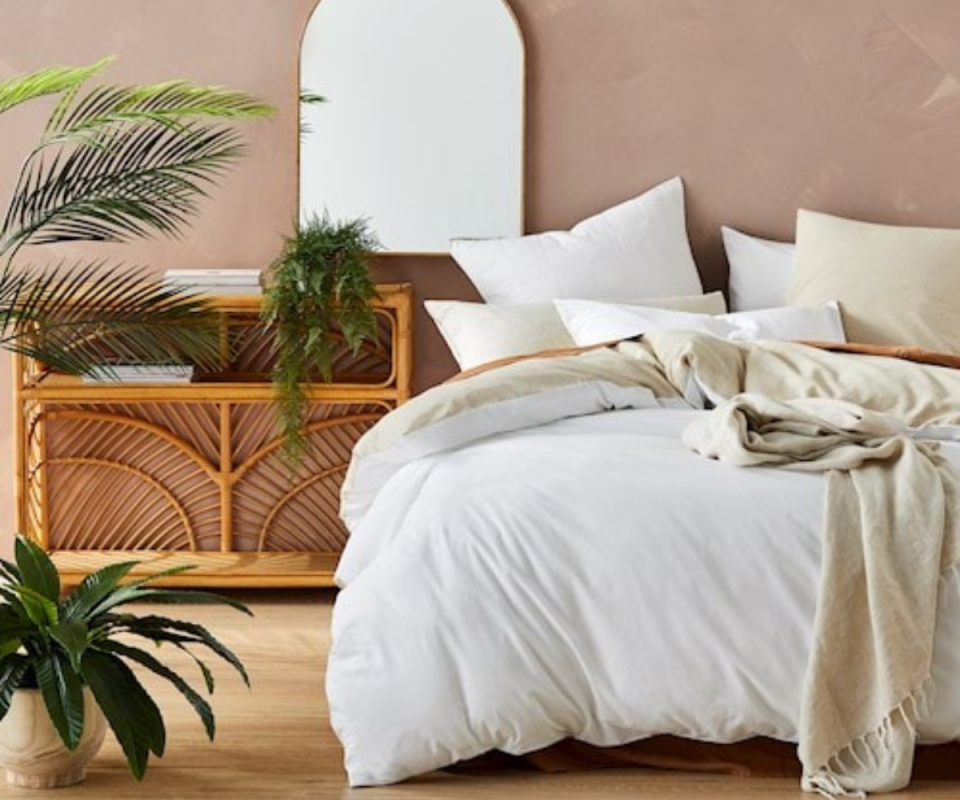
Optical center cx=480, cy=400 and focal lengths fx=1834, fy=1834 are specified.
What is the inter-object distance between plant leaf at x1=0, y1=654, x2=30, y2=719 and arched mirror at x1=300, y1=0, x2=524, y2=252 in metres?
2.18

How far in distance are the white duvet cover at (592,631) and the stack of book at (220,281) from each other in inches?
66.8

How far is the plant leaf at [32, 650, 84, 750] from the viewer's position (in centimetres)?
321

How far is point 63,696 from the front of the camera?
3246 mm

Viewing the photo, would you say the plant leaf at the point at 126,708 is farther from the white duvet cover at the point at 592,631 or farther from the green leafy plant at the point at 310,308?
the green leafy plant at the point at 310,308

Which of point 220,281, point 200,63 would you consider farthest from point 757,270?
point 200,63

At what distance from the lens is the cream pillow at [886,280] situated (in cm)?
498

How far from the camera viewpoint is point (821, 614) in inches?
131

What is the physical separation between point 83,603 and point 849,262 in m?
2.54

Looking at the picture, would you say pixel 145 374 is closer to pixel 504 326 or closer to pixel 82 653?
pixel 504 326

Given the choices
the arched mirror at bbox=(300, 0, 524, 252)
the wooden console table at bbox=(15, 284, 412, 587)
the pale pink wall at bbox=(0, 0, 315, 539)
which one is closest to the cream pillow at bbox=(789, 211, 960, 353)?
the arched mirror at bbox=(300, 0, 524, 252)

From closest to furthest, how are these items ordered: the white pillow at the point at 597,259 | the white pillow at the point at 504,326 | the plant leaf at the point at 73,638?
1. the plant leaf at the point at 73,638
2. the white pillow at the point at 504,326
3. the white pillow at the point at 597,259

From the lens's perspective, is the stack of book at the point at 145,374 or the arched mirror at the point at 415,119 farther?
the arched mirror at the point at 415,119

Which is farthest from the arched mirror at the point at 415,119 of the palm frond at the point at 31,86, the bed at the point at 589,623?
the bed at the point at 589,623

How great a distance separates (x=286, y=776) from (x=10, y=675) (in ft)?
1.84
